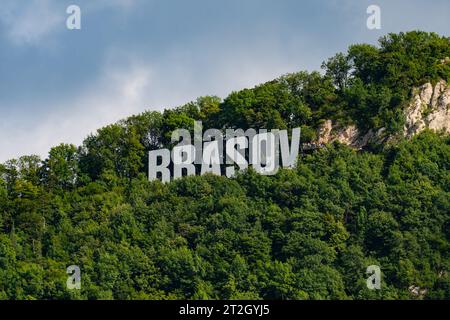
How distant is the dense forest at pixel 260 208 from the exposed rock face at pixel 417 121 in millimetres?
596

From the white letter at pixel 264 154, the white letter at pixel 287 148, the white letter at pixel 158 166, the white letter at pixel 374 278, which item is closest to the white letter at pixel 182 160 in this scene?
the white letter at pixel 158 166

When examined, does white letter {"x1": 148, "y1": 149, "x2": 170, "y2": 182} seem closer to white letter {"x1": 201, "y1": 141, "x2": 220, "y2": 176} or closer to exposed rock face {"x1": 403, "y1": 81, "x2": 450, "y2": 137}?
white letter {"x1": 201, "y1": 141, "x2": 220, "y2": 176}

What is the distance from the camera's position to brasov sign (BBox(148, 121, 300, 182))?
102375 mm

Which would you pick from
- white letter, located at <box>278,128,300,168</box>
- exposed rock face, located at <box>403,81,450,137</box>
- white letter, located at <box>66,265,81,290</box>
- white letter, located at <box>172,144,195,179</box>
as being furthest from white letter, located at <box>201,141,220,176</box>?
white letter, located at <box>66,265,81,290</box>

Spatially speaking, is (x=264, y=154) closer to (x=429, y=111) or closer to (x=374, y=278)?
(x=429, y=111)

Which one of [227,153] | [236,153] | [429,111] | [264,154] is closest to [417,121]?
[429,111]

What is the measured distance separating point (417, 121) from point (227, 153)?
12.8 metres

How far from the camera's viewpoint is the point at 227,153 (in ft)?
340

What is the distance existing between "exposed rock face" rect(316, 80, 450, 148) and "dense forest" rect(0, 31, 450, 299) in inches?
23.5

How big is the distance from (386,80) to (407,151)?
22.1 ft

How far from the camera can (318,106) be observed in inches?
4205

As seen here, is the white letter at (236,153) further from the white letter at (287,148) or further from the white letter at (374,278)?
the white letter at (374,278)

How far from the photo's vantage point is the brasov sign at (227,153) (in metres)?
102
